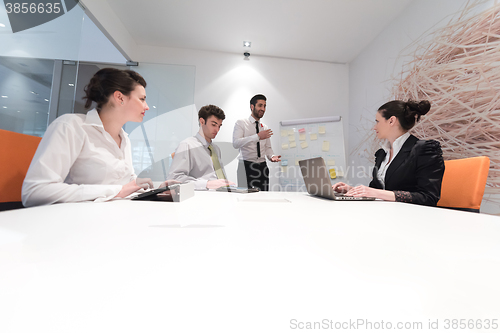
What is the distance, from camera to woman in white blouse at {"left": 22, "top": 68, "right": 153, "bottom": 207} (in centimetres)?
81

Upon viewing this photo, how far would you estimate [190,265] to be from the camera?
24 centimetres

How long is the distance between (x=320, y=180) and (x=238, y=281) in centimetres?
105

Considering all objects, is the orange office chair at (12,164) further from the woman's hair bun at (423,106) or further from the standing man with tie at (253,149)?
the standing man with tie at (253,149)

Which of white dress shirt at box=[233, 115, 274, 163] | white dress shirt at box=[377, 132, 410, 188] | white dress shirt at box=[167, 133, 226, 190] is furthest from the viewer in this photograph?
white dress shirt at box=[233, 115, 274, 163]

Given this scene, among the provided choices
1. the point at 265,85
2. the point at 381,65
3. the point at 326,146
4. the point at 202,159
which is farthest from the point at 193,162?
the point at 381,65

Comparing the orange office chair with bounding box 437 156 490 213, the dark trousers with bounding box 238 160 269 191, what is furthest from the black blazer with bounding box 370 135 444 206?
the dark trousers with bounding box 238 160 269 191

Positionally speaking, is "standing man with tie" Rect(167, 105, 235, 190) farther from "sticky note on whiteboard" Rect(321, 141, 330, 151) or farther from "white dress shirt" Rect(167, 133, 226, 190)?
"sticky note on whiteboard" Rect(321, 141, 330, 151)

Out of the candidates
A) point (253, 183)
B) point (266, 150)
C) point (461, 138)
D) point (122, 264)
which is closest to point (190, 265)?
point (122, 264)

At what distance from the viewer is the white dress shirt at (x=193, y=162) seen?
6.13ft

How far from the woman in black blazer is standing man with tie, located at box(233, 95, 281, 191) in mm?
1596

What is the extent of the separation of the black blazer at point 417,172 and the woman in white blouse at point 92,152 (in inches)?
56.1

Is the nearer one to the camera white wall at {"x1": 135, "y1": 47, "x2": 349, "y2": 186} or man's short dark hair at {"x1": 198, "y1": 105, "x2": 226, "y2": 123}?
man's short dark hair at {"x1": 198, "y1": 105, "x2": 226, "y2": 123}

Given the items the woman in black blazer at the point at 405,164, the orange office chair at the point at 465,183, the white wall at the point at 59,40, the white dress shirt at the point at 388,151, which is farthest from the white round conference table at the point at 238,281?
the white wall at the point at 59,40

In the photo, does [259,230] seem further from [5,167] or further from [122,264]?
[5,167]
